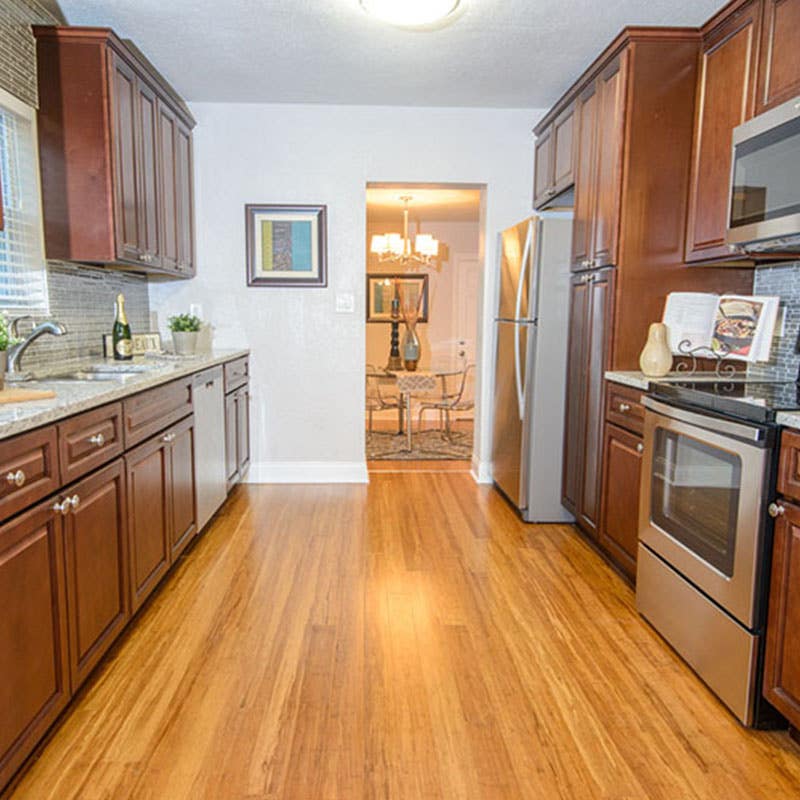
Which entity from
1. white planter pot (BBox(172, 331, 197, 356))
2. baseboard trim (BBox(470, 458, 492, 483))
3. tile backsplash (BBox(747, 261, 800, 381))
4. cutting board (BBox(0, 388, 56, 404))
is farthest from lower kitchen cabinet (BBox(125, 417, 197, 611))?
tile backsplash (BBox(747, 261, 800, 381))

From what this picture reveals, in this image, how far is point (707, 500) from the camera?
190 centimetres

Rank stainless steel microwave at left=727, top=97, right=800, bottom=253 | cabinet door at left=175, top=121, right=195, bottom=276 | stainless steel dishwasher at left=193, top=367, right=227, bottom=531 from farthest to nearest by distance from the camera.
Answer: cabinet door at left=175, top=121, right=195, bottom=276, stainless steel dishwasher at left=193, top=367, right=227, bottom=531, stainless steel microwave at left=727, top=97, right=800, bottom=253

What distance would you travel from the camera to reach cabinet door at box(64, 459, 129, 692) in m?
1.66

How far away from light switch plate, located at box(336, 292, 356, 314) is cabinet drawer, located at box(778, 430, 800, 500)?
2.95 meters

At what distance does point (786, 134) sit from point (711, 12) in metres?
1.18

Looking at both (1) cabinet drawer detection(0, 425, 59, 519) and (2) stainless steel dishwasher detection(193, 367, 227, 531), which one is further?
(2) stainless steel dishwasher detection(193, 367, 227, 531)

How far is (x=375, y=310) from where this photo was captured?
744 centimetres

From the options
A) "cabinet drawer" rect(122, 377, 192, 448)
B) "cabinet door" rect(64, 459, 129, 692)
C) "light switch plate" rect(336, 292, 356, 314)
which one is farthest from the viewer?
"light switch plate" rect(336, 292, 356, 314)

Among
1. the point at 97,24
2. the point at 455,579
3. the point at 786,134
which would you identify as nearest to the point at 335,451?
the point at 455,579

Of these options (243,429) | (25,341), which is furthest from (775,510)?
(243,429)

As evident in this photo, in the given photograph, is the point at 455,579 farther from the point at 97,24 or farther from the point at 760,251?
the point at 97,24

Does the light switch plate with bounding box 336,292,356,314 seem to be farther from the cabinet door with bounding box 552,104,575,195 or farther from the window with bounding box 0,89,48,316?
the window with bounding box 0,89,48,316

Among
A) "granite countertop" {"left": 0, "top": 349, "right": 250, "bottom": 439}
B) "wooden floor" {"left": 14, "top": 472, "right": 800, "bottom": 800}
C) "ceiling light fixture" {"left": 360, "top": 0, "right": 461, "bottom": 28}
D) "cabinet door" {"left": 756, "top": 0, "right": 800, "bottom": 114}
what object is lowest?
"wooden floor" {"left": 14, "top": 472, "right": 800, "bottom": 800}

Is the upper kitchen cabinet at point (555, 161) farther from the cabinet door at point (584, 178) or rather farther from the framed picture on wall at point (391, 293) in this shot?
the framed picture on wall at point (391, 293)
